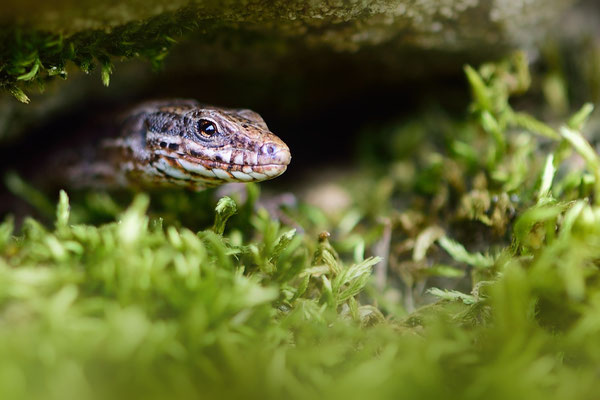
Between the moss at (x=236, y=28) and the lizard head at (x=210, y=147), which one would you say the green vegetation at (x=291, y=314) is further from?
the moss at (x=236, y=28)

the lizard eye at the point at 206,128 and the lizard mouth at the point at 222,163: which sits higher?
the lizard eye at the point at 206,128

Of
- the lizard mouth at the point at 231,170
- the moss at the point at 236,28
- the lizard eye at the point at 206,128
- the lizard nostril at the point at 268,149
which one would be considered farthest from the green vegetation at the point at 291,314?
the moss at the point at 236,28

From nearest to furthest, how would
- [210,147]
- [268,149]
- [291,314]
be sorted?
[291,314]
[268,149]
[210,147]

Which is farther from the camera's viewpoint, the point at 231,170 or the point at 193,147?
the point at 193,147

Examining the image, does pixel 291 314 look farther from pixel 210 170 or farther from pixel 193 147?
pixel 193 147

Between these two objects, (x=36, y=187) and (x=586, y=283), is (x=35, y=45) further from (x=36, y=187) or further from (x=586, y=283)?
(x=586, y=283)

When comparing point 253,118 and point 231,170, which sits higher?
point 253,118

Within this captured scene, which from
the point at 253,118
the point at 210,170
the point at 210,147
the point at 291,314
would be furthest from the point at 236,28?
the point at 291,314

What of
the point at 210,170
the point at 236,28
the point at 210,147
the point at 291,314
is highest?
the point at 236,28
